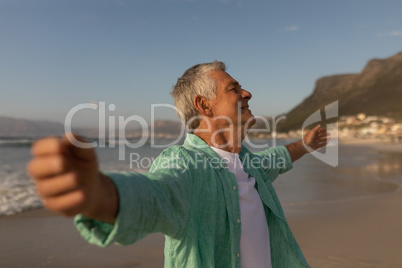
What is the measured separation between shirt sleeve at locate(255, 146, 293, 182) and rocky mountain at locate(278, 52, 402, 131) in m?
79.7

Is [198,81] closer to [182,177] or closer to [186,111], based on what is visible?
[186,111]

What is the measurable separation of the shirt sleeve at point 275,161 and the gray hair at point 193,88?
70cm

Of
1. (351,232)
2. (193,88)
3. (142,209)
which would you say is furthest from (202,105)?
(351,232)

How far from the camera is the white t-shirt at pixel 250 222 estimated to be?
1.73 m

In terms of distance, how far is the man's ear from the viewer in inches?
79.9

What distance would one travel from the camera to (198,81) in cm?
204

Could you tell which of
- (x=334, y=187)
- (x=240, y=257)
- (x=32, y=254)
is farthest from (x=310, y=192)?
(x=240, y=257)

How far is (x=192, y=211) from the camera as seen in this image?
1465mm

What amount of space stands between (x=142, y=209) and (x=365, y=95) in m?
112

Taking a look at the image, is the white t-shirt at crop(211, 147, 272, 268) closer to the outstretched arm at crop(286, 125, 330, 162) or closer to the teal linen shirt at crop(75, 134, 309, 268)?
the teal linen shirt at crop(75, 134, 309, 268)

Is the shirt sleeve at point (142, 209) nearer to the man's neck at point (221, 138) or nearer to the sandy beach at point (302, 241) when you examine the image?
the man's neck at point (221, 138)

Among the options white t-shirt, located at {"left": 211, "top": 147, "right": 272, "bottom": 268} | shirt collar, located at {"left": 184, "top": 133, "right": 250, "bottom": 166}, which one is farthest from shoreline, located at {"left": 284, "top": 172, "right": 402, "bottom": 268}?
shirt collar, located at {"left": 184, "top": 133, "right": 250, "bottom": 166}

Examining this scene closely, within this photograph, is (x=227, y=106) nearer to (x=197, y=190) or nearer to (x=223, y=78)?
(x=223, y=78)

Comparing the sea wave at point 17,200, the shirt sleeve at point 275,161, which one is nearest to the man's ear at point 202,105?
the shirt sleeve at point 275,161
